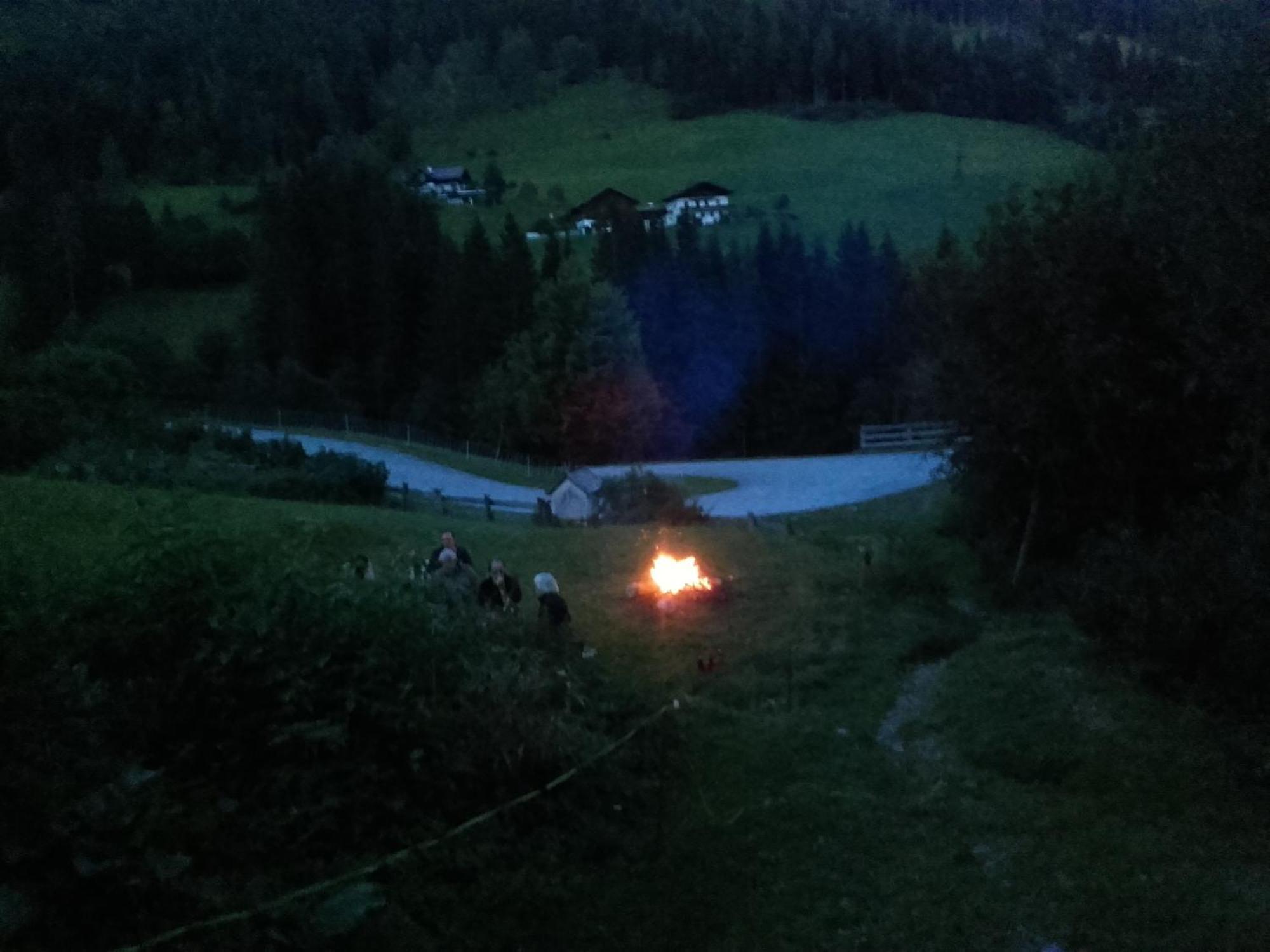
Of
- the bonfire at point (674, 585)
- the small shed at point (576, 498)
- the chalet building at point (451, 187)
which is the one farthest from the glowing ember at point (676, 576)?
the chalet building at point (451, 187)

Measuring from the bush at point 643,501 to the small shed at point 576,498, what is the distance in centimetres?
28

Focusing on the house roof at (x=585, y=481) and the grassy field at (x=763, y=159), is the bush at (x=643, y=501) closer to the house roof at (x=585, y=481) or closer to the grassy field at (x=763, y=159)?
the house roof at (x=585, y=481)

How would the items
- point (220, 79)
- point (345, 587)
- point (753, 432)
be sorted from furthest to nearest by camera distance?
1. point (220, 79)
2. point (753, 432)
3. point (345, 587)

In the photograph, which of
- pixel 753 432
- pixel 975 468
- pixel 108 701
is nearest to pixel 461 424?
pixel 753 432

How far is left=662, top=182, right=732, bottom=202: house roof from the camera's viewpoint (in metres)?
77.9

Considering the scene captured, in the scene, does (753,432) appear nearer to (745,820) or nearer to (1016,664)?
(1016,664)

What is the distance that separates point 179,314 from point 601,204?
29032mm

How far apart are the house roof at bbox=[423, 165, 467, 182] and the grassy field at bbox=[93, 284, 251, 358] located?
24465 millimetres

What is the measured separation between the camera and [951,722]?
10258mm

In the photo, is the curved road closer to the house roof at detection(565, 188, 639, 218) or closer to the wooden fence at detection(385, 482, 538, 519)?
the wooden fence at detection(385, 482, 538, 519)

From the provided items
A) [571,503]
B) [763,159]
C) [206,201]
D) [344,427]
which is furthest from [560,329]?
[763,159]

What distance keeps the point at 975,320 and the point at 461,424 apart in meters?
40.5

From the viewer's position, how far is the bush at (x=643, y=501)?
78.2 ft

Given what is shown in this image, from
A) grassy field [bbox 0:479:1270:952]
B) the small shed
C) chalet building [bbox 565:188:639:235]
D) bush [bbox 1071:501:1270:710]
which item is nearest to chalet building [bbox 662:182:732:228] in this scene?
chalet building [bbox 565:188:639:235]
